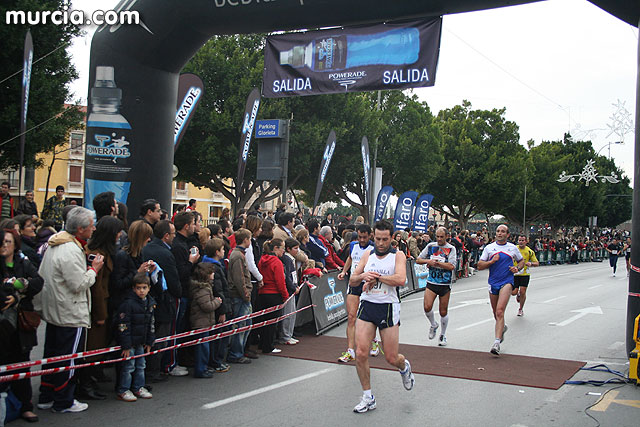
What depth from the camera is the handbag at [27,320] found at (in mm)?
5219

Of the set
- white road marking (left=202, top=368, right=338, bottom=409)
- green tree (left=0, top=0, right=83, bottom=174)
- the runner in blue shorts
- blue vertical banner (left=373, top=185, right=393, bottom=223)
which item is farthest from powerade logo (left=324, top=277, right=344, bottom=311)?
blue vertical banner (left=373, top=185, right=393, bottom=223)

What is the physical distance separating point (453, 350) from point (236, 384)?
151 inches

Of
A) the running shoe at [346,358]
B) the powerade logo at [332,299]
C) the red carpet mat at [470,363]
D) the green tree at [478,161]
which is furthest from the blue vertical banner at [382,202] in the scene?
the green tree at [478,161]

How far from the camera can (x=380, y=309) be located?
20.6ft

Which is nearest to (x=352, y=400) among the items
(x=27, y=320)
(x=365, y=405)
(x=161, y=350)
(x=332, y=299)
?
(x=365, y=405)

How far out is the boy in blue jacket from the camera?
6059mm

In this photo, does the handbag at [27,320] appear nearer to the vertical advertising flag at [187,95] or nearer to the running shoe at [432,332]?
the running shoe at [432,332]

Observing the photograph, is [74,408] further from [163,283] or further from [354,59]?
[354,59]

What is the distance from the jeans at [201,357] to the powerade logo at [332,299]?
3939 mm

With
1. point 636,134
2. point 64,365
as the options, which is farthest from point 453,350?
point 64,365

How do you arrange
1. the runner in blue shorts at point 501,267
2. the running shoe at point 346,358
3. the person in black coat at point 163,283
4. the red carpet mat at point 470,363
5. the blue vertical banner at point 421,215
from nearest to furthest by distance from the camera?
the person in black coat at point 163,283 < the red carpet mat at point 470,363 < the running shoe at point 346,358 < the runner in blue shorts at point 501,267 < the blue vertical banner at point 421,215

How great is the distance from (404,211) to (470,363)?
15387 millimetres

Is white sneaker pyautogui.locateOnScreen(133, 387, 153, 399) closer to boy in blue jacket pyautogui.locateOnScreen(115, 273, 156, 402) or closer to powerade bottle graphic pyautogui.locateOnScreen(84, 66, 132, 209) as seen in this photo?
boy in blue jacket pyautogui.locateOnScreen(115, 273, 156, 402)

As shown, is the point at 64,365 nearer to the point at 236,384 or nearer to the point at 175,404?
the point at 175,404
